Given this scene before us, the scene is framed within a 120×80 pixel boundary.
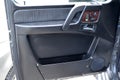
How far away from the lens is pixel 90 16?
49.3 inches

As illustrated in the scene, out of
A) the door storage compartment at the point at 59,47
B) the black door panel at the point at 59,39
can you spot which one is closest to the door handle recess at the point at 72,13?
the black door panel at the point at 59,39

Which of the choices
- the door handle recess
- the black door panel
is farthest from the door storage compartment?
the door handle recess

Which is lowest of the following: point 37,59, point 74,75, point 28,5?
point 74,75

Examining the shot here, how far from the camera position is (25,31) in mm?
1193

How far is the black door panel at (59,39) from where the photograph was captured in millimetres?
1199

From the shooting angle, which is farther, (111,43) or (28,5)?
(111,43)

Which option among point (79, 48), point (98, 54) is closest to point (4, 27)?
point (79, 48)

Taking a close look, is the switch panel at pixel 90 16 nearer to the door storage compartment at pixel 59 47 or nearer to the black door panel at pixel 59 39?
the black door panel at pixel 59 39

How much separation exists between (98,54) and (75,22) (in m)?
0.34

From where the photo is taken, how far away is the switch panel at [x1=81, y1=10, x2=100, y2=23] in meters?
1.24

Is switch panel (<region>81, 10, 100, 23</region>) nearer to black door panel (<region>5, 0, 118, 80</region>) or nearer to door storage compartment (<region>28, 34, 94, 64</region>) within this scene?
black door panel (<region>5, 0, 118, 80</region>)

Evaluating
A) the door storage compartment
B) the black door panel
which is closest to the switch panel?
the black door panel

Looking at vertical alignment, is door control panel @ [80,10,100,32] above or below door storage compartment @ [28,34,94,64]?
above

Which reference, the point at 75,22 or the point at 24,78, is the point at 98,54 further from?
the point at 24,78
